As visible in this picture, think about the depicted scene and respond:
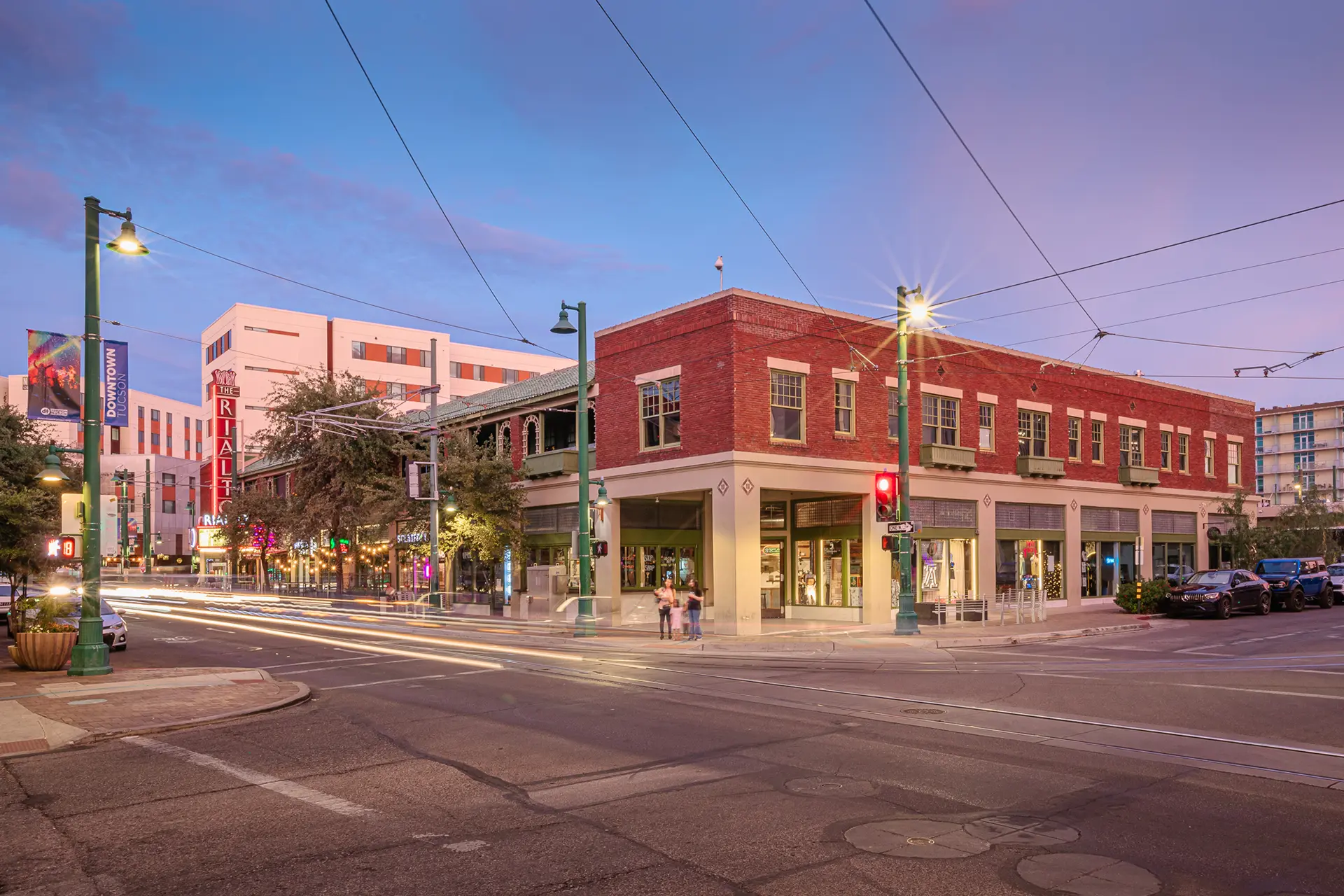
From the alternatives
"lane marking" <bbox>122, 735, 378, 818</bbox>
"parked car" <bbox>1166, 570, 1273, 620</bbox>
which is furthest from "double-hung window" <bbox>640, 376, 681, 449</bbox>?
"lane marking" <bbox>122, 735, 378, 818</bbox>

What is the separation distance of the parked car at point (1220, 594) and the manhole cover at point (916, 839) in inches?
1158

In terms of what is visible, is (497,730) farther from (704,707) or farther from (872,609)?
(872,609)

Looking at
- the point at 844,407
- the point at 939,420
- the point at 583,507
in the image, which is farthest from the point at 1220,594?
the point at 583,507

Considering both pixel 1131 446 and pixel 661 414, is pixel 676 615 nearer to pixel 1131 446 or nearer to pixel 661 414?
pixel 661 414

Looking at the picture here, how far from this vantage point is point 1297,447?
482ft

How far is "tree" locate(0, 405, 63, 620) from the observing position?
85.0ft

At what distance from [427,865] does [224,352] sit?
291ft

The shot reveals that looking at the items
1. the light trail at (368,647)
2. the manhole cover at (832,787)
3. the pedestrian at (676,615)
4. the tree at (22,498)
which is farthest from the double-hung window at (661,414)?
the manhole cover at (832,787)

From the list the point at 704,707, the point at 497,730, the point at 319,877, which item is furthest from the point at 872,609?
the point at 319,877

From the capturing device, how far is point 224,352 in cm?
8662

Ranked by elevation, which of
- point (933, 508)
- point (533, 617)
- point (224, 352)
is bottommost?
point (533, 617)

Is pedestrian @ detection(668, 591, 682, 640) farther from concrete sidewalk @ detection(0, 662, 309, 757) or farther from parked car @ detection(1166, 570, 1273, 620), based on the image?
parked car @ detection(1166, 570, 1273, 620)

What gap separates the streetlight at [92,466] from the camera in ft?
59.3

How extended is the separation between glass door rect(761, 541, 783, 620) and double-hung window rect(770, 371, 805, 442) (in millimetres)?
6711
